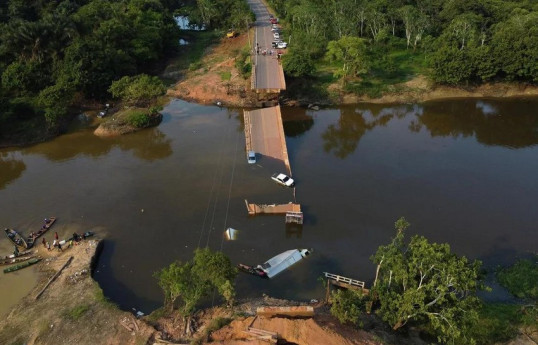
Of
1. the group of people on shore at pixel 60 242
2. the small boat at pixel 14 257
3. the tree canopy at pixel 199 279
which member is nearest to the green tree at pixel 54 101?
the group of people on shore at pixel 60 242

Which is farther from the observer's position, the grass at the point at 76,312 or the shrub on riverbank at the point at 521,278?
the shrub on riverbank at the point at 521,278

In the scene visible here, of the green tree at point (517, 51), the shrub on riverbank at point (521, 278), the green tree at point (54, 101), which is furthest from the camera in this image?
the green tree at point (517, 51)

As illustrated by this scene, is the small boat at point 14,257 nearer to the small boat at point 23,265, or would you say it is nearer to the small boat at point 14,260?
the small boat at point 14,260

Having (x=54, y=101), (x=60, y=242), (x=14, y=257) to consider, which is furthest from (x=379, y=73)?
(x=14, y=257)

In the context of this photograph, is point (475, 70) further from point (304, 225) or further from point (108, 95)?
point (108, 95)

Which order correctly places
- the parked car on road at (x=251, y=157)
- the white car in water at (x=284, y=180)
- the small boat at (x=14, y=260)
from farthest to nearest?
the parked car on road at (x=251, y=157) → the white car in water at (x=284, y=180) → the small boat at (x=14, y=260)

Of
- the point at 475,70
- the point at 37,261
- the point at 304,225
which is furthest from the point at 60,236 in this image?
the point at 475,70

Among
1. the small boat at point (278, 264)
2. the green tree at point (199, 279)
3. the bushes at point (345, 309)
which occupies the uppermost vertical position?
the green tree at point (199, 279)

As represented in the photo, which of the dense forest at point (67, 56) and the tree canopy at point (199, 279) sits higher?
the dense forest at point (67, 56)
